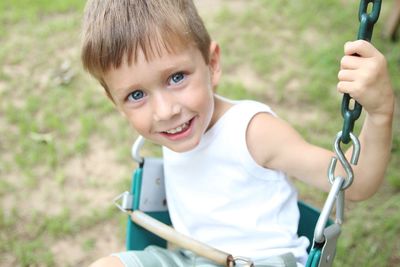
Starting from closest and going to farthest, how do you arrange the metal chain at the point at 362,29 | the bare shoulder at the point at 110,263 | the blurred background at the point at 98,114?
the metal chain at the point at 362,29 < the bare shoulder at the point at 110,263 < the blurred background at the point at 98,114

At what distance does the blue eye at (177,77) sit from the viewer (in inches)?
49.1

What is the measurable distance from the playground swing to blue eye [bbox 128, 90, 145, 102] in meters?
0.27

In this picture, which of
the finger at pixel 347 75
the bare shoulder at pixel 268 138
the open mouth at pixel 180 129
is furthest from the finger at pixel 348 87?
the open mouth at pixel 180 129

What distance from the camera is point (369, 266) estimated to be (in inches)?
73.2

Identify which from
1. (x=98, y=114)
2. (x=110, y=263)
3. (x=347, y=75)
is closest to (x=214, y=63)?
(x=347, y=75)

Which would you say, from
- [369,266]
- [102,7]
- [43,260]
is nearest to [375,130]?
[102,7]

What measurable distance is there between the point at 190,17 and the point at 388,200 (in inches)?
46.7

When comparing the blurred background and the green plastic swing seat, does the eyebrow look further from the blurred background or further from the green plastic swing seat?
the blurred background

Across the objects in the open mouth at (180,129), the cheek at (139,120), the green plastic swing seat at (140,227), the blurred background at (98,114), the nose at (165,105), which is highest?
the nose at (165,105)

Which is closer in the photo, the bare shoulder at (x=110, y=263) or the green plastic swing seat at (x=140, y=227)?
the bare shoulder at (x=110, y=263)

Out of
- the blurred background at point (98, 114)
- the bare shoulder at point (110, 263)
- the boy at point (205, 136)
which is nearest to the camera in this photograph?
the boy at point (205, 136)

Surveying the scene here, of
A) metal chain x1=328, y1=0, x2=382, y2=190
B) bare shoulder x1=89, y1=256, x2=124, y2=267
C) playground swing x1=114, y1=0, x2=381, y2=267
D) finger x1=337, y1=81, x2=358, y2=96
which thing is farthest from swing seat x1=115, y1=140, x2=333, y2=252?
finger x1=337, y1=81, x2=358, y2=96

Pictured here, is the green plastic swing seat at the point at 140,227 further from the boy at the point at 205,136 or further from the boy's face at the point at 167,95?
the boy's face at the point at 167,95

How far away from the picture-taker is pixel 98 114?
8.79 feet
